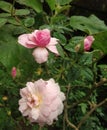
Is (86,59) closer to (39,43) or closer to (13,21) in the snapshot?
(39,43)

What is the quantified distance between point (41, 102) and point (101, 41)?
0.23 metres

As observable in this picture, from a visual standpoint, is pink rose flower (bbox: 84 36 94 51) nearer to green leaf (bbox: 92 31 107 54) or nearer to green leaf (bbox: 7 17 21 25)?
green leaf (bbox: 92 31 107 54)

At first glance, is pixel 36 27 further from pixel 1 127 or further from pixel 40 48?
pixel 1 127

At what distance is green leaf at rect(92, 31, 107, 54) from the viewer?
42.3 inches

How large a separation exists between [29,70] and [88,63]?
21 cm

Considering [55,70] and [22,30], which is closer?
[22,30]

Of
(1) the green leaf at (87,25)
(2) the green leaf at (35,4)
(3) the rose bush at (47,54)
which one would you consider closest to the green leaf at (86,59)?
(3) the rose bush at (47,54)

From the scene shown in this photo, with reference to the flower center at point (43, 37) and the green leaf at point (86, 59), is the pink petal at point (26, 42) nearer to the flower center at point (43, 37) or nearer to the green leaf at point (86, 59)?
the flower center at point (43, 37)

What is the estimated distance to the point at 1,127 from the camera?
1.72 metres

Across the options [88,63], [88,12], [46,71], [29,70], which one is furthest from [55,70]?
[88,12]

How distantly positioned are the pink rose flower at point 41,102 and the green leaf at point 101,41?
6.1 inches

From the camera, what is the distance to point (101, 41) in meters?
1.09

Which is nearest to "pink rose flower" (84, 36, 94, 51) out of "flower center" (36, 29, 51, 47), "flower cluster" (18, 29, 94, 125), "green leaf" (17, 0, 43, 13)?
"flower cluster" (18, 29, 94, 125)

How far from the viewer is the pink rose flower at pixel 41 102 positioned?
1095mm
